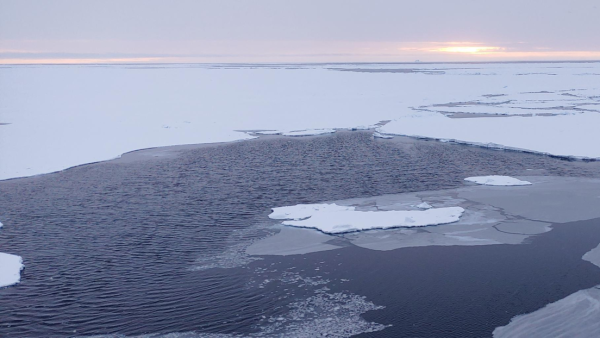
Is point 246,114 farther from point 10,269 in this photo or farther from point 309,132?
point 10,269

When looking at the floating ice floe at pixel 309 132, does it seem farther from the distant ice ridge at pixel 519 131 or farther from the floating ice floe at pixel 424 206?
the floating ice floe at pixel 424 206

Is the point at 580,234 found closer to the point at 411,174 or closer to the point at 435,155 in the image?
the point at 411,174

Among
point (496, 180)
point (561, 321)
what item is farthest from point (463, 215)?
point (561, 321)

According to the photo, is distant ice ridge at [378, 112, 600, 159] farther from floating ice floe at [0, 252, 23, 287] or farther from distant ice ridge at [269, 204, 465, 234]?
floating ice floe at [0, 252, 23, 287]

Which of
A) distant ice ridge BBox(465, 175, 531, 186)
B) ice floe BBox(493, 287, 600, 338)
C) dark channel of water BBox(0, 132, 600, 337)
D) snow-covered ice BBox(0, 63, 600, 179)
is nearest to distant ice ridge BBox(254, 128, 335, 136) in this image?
snow-covered ice BBox(0, 63, 600, 179)

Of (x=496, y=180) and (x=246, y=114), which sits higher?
(x=246, y=114)

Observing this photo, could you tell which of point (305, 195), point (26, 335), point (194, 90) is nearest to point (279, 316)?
point (26, 335)
